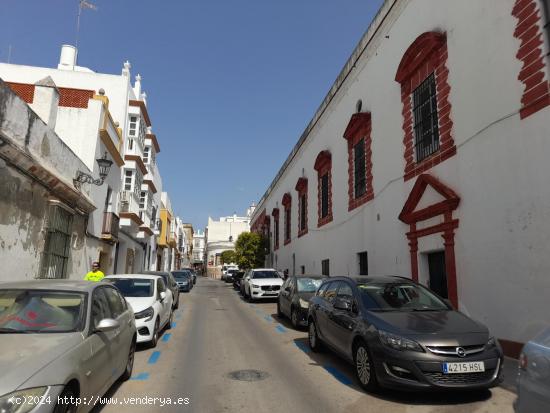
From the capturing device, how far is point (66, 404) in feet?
11.8

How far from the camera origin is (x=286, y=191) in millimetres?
33781

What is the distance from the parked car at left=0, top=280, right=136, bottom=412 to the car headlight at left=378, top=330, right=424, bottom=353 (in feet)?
11.2

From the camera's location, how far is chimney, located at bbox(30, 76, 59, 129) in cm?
1259

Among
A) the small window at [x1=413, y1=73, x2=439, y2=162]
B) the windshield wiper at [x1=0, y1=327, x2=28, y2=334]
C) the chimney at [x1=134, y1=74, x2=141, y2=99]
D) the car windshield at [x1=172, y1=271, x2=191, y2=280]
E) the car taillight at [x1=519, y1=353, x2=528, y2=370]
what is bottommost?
the car taillight at [x1=519, y1=353, x2=528, y2=370]

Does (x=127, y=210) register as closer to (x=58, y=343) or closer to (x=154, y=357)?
(x=154, y=357)

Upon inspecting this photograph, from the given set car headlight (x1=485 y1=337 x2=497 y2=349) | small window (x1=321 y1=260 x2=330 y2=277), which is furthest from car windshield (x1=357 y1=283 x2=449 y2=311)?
small window (x1=321 y1=260 x2=330 y2=277)

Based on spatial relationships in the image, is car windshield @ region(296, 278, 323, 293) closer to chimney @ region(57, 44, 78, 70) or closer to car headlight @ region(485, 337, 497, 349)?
car headlight @ region(485, 337, 497, 349)

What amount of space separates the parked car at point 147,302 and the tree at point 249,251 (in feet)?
87.1

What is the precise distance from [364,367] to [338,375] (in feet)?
3.05

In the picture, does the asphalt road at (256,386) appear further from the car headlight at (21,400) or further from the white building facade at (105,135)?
the white building facade at (105,135)

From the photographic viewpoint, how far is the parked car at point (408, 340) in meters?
5.09

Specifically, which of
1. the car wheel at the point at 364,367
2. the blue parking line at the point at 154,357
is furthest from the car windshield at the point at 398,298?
the blue parking line at the point at 154,357

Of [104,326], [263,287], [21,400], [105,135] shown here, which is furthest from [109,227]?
[21,400]

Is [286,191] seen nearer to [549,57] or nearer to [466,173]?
[466,173]
